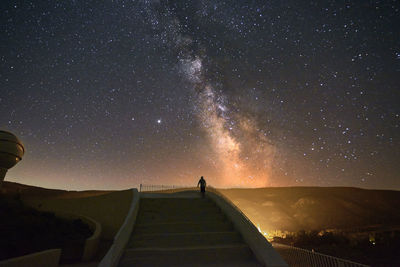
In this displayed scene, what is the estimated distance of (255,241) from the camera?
18.0 feet

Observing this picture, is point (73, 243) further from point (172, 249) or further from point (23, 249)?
point (172, 249)

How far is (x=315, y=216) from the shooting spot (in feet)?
90.3

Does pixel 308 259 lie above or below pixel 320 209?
below

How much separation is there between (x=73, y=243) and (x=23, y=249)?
1.48 meters

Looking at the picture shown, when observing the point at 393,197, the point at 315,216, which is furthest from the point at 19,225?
the point at 393,197

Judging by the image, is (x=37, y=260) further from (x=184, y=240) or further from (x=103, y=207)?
(x=103, y=207)

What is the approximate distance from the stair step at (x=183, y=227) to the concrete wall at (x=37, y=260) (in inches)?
87.3

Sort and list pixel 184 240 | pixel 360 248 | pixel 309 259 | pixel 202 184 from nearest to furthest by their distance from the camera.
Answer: pixel 184 240, pixel 309 259, pixel 360 248, pixel 202 184

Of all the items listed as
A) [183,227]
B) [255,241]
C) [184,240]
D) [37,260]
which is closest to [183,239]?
[184,240]

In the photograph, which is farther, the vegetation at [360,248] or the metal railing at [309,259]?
the vegetation at [360,248]

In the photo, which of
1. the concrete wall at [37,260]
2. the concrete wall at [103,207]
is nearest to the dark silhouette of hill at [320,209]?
→ the concrete wall at [103,207]

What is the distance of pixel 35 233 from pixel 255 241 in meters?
6.80

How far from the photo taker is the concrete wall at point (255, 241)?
15.8ft

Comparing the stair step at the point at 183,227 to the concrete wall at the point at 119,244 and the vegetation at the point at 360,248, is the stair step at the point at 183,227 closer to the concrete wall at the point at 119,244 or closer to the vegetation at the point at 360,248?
the concrete wall at the point at 119,244
